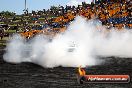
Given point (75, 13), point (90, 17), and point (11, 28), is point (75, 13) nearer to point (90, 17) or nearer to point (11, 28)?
point (90, 17)

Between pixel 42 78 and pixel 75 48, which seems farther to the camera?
pixel 75 48

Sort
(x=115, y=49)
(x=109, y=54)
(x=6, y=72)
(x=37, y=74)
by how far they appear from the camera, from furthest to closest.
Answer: (x=115, y=49) < (x=109, y=54) < (x=6, y=72) < (x=37, y=74)

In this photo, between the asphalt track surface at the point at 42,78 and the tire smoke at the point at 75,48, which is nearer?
the asphalt track surface at the point at 42,78

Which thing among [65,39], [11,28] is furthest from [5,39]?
[65,39]

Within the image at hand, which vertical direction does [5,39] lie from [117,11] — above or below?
below

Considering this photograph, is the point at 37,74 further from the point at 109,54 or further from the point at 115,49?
the point at 115,49

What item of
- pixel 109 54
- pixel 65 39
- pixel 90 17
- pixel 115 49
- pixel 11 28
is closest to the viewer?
Answer: pixel 65 39

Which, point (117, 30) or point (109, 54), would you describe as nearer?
point (109, 54)

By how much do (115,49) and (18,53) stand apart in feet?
56.2

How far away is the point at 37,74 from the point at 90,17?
1502 inches

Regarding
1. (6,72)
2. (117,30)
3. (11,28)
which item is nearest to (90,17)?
(117,30)

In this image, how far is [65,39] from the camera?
39562mm

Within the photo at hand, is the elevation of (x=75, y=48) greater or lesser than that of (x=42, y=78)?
greater

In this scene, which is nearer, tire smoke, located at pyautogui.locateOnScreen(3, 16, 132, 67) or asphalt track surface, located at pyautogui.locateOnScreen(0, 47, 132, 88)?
asphalt track surface, located at pyautogui.locateOnScreen(0, 47, 132, 88)
